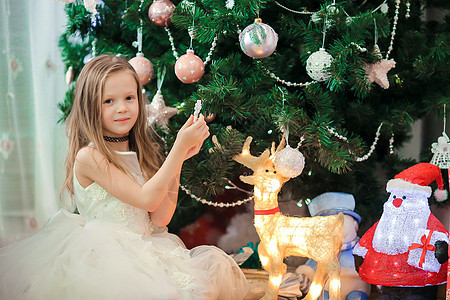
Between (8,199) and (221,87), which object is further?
(8,199)

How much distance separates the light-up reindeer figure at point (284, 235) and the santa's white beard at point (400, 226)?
0.16 m

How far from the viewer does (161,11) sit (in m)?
1.38

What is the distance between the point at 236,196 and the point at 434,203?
0.65m

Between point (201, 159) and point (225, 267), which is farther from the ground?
point (201, 159)

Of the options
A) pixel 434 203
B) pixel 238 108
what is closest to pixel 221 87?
pixel 238 108

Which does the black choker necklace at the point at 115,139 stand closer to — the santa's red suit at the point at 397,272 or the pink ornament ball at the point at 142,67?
the pink ornament ball at the point at 142,67

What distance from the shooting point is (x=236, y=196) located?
67.4 inches

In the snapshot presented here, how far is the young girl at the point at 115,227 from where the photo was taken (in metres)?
1.02

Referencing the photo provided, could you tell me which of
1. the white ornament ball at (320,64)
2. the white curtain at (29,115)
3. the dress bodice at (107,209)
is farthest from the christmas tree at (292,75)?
the white curtain at (29,115)

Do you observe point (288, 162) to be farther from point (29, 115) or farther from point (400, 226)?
point (29, 115)

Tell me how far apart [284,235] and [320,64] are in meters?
0.45

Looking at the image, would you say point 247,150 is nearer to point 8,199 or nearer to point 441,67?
point 441,67

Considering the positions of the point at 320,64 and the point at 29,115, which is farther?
the point at 29,115

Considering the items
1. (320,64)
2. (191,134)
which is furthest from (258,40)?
(191,134)
